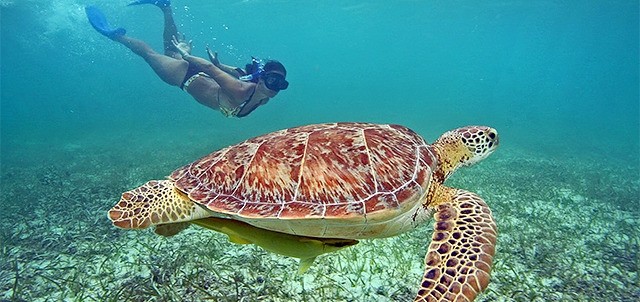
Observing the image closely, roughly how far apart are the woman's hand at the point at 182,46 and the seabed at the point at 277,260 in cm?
439

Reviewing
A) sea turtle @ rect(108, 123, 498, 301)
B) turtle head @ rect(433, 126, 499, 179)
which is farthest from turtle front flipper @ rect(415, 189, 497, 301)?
turtle head @ rect(433, 126, 499, 179)

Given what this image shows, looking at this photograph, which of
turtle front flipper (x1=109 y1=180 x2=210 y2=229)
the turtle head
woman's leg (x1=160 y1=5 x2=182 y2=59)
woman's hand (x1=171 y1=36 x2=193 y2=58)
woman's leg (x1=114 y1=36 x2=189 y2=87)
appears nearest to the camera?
turtle front flipper (x1=109 y1=180 x2=210 y2=229)

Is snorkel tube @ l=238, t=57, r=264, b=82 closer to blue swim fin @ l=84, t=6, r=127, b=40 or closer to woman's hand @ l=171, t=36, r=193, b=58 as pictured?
woman's hand @ l=171, t=36, r=193, b=58

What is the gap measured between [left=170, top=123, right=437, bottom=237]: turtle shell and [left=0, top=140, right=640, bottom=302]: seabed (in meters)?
0.98

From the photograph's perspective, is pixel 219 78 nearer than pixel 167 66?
Yes

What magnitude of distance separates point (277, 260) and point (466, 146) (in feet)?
8.22

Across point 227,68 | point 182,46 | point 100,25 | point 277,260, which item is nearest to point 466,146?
point 277,260

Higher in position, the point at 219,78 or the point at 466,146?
the point at 466,146

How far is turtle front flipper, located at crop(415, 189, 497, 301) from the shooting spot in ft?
8.04

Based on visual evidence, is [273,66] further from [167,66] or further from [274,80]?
[167,66]

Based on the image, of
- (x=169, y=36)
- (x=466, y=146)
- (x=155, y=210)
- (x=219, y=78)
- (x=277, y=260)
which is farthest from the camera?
(x=169, y=36)

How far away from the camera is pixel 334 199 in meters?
2.83

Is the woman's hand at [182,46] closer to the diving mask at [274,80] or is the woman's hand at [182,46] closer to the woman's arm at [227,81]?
the woman's arm at [227,81]

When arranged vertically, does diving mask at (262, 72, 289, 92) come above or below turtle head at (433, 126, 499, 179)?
below
